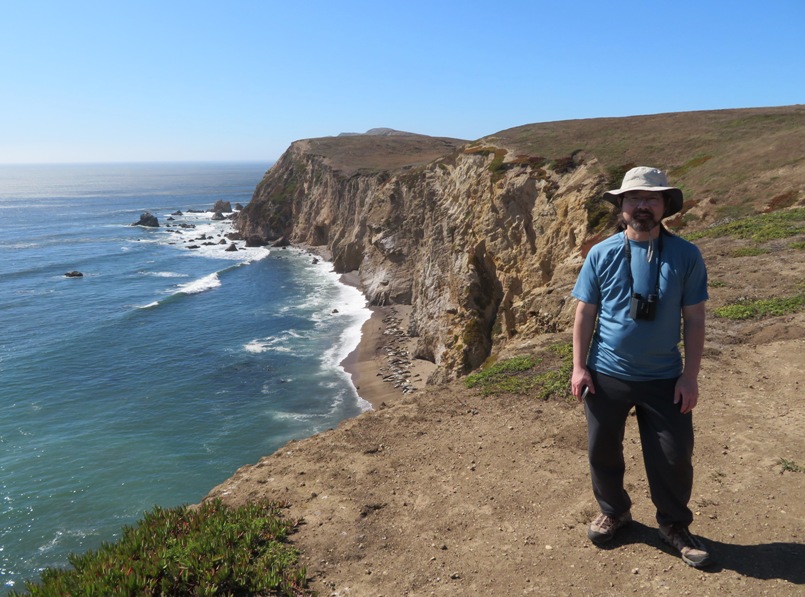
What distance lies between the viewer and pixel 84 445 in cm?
2934

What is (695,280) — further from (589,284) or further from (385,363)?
(385,363)

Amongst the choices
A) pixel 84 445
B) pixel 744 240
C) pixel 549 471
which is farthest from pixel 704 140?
pixel 84 445

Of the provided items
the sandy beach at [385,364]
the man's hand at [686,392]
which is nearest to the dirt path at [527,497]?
the man's hand at [686,392]

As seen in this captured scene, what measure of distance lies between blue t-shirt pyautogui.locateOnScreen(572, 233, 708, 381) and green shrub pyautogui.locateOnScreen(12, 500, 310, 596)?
14.9 ft

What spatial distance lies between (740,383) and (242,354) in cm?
3852

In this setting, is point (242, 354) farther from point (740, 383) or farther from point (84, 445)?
point (740, 383)

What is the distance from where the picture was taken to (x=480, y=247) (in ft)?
116

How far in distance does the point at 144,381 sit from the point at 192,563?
1396 inches

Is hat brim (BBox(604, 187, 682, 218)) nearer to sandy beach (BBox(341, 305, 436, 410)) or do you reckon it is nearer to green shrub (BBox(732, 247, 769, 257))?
green shrub (BBox(732, 247, 769, 257))

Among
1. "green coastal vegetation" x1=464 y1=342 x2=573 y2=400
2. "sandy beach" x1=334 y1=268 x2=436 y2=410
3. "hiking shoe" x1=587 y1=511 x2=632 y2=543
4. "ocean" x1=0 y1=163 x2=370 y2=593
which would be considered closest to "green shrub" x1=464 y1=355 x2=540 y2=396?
"green coastal vegetation" x1=464 y1=342 x2=573 y2=400

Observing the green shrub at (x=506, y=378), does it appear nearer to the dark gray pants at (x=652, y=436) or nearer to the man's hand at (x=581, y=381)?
the dark gray pants at (x=652, y=436)

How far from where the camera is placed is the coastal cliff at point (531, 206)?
2409 centimetres

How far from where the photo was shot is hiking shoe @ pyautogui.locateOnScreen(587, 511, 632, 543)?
6.06m

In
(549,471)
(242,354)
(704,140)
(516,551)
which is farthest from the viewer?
(242,354)
